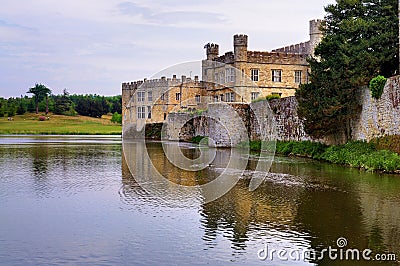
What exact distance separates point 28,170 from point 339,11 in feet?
49.6

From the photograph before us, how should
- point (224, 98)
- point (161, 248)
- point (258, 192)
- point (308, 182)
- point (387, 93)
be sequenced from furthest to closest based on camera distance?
point (224, 98) → point (387, 93) → point (308, 182) → point (258, 192) → point (161, 248)

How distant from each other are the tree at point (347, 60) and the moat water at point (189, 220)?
17.5ft

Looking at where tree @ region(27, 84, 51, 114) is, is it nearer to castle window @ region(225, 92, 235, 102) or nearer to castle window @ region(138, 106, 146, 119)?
castle window @ region(138, 106, 146, 119)

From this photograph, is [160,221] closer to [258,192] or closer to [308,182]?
[258,192]

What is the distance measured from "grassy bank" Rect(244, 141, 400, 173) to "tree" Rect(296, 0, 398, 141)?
44.3 inches

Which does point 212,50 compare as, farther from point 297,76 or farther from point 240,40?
point 297,76

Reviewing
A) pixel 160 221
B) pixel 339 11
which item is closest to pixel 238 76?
pixel 339 11

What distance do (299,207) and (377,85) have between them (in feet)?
32.9

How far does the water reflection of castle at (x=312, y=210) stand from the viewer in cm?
944

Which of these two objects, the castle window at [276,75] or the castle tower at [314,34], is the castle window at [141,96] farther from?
the castle tower at [314,34]

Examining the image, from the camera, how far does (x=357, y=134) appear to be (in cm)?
2284

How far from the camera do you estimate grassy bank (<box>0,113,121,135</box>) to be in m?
76.1

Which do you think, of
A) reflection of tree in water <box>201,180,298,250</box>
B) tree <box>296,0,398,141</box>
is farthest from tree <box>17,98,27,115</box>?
reflection of tree in water <box>201,180,298,250</box>

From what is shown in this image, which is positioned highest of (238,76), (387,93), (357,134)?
(238,76)
